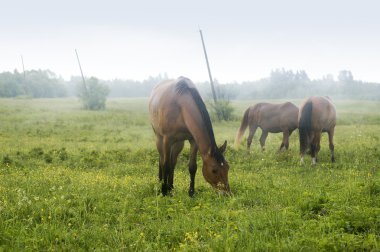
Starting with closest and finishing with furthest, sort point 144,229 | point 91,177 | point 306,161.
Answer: point 144,229 < point 91,177 < point 306,161

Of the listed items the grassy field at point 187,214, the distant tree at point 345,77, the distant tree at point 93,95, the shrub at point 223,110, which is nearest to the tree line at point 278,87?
the distant tree at point 345,77

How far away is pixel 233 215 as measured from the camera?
551cm

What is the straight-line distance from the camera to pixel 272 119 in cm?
1535

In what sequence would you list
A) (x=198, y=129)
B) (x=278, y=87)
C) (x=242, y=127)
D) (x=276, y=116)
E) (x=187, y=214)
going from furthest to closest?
(x=278, y=87) → (x=242, y=127) → (x=276, y=116) → (x=198, y=129) → (x=187, y=214)

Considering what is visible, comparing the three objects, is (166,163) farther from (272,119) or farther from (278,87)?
(278,87)

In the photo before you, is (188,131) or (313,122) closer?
(188,131)

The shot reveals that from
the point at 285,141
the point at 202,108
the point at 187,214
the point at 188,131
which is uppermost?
the point at 202,108

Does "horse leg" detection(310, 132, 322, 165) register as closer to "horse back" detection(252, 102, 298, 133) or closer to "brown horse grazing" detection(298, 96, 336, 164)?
"brown horse grazing" detection(298, 96, 336, 164)

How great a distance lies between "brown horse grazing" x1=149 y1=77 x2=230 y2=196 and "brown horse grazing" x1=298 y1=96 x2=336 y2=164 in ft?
18.0

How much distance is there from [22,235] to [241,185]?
4500mm

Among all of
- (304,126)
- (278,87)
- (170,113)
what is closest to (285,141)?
(304,126)

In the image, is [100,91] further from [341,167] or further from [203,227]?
[203,227]

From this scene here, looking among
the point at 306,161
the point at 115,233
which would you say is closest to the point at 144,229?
the point at 115,233

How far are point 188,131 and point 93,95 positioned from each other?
45.0m
